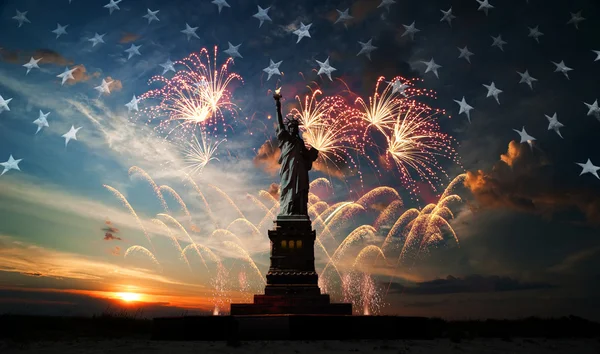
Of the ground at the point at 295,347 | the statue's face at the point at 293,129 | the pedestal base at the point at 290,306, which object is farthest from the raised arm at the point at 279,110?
the ground at the point at 295,347

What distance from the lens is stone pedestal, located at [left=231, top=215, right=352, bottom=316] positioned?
81.5 feet

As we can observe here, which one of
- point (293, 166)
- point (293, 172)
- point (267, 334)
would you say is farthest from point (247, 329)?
point (293, 166)

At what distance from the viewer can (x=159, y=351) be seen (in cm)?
1499

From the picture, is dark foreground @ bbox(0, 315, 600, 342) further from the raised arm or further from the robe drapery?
the raised arm

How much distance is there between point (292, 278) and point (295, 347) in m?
10.3

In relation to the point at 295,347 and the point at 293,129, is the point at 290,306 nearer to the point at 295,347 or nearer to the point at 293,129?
the point at 295,347

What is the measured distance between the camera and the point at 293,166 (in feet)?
98.7

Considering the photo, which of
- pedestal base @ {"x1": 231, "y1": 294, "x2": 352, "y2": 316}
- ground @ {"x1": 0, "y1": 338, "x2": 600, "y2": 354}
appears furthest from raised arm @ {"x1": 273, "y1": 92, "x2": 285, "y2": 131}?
ground @ {"x1": 0, "y1": 338, "x2": 600, "y2": 354}

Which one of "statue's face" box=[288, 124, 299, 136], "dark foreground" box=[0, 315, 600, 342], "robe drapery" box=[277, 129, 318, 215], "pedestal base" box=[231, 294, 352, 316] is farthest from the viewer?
"statue's face" box=[288, 124, 299, 136]

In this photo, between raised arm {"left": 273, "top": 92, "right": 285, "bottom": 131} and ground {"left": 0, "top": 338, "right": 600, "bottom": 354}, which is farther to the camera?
raised arm {"left": 273, "top": 92, "right": 285, "bottom": 131}

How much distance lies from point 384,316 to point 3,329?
17.7m

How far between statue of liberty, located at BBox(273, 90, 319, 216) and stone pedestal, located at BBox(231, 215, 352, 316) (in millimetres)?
1114

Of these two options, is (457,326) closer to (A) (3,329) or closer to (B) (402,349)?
(B) (402,349)

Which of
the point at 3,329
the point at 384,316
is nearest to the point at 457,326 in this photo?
the point at 384,316
